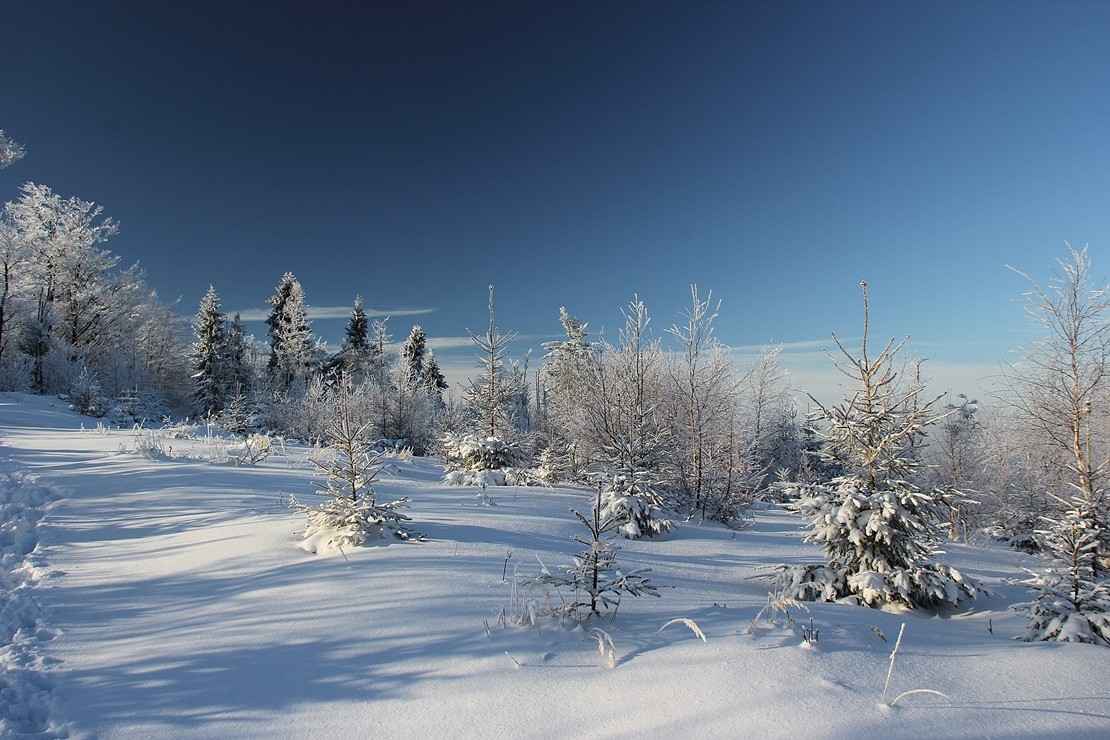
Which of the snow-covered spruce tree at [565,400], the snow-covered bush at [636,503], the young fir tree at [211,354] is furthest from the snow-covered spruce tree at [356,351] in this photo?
the snow-covered bush at [636,503]

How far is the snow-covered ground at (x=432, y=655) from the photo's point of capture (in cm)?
228

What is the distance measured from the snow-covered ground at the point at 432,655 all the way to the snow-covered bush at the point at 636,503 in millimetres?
1850

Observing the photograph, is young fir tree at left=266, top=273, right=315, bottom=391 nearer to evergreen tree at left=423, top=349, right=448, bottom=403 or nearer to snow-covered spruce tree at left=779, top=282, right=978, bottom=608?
evergreen tree at left=423, top=349, right=448, bottom=403

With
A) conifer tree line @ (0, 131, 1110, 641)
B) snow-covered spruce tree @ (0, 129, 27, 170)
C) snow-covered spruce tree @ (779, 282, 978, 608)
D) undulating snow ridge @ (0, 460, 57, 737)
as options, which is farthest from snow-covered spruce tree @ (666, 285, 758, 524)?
snow-covered spruce tree @ (0, 129, 27, 170)

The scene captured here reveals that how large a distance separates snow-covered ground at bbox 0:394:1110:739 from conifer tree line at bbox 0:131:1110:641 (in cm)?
94

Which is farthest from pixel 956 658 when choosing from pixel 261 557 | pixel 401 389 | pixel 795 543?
pixel 401 389

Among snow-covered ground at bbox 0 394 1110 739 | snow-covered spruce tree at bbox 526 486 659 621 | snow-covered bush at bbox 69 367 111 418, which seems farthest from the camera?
snow-covered bush at bbox 69 367 111 418

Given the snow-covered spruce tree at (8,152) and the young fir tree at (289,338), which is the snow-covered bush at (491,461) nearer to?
the snow-covered spruce tree at (8,152)

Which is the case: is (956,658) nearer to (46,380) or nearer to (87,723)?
(87,723)

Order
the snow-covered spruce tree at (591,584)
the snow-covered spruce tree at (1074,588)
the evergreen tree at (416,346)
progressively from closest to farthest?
the snow-covered spruce tree at (591,584)
the snow-covered spruce tree at (1074,588)
the evergreen tree at (416,346)

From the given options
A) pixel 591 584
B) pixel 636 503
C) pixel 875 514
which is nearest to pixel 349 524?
pixel 591 584

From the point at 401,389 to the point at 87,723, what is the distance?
82.5ft

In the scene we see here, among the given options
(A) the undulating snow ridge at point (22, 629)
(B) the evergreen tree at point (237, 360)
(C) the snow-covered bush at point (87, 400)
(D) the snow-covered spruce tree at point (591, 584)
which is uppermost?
(B) the evergreen tree at point (237, 360)

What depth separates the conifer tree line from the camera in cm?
482
